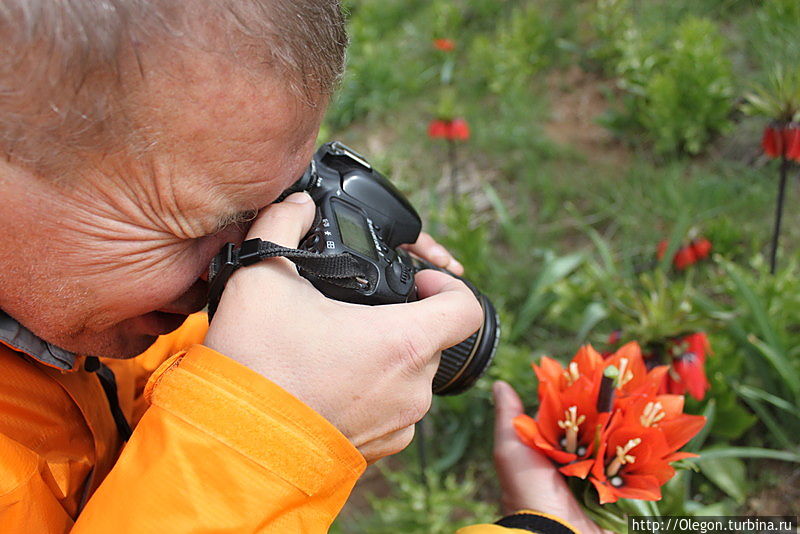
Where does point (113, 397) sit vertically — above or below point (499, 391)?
above

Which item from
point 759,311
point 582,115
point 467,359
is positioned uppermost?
point 467,359

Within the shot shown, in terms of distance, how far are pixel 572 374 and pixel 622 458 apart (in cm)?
17

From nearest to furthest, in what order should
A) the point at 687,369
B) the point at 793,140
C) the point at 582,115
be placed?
the point at 687,369, the point at 793,140, the point at 582,115

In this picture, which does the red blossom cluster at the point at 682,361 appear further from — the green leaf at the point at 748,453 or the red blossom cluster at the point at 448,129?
the red blossom cluster at the point at 448,129

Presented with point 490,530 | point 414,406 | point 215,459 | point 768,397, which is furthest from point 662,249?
point 215,459

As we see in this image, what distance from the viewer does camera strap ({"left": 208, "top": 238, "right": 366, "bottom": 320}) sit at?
0.81 m

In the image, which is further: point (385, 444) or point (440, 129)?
point (440, 129)

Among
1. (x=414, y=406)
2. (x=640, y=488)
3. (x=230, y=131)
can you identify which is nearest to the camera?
(x=230, y=131)

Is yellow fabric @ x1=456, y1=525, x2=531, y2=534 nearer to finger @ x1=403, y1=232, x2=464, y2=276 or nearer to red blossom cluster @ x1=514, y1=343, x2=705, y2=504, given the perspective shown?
red blossom cluster @ x1=514, y1=343, x2=705, y2=504

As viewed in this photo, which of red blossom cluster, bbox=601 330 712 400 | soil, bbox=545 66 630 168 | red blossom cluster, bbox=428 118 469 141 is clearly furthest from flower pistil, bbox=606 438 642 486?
soil, bbox=545 66 630 168

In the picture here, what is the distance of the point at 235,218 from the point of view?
2.82 ft

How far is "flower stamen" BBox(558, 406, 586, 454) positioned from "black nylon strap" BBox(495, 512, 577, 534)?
0.13 metres

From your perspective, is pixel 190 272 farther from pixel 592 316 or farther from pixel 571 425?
pixel 592 316

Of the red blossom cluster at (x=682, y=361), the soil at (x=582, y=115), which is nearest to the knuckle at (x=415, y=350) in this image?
the red blossom cluster at (x=682, y=361)
